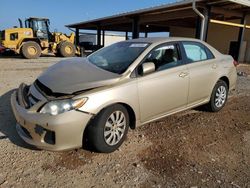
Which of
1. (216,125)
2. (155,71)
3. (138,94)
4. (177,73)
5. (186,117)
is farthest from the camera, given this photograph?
(186,117)

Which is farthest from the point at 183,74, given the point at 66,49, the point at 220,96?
the point at 66,49

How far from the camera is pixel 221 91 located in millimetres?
4918

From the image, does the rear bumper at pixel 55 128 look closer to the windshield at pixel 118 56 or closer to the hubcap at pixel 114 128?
the hubcap at pixel 114 128

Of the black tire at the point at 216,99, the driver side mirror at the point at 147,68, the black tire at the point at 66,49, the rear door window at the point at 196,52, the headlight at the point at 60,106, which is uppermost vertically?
the rear door window at the point at 196,52

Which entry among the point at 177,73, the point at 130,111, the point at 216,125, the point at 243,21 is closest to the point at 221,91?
the point at 216,125

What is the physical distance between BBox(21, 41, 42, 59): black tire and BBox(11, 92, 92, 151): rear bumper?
1498 centimetres

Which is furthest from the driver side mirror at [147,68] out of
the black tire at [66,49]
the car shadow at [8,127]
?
the black tire at [66,49]

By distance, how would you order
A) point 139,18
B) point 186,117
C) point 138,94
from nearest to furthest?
point 138,94
point 186,117
point 139,18

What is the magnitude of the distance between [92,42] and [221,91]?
3104 cm

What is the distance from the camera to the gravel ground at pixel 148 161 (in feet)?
8.66

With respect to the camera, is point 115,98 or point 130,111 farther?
point 130,111

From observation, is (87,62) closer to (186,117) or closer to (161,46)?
(161,46)

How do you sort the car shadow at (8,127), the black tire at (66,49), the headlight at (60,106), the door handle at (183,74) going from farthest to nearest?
the black tire at (66,49)
the door handle at (183,74)
the car shadow at (8,127)
the headlight at (60,106)

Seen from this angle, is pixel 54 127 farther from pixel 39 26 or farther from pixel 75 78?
pixel 39 26
